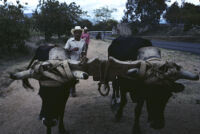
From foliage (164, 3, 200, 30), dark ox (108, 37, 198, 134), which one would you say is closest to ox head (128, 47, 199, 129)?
dark ox (108, 37, 198, 134)

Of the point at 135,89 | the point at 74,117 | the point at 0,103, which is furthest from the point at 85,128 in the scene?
the point at 0,103

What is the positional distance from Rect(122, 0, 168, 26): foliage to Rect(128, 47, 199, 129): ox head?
3359 centimetres

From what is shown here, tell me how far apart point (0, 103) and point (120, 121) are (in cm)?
322

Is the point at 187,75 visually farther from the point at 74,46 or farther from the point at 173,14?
the point at 173,14

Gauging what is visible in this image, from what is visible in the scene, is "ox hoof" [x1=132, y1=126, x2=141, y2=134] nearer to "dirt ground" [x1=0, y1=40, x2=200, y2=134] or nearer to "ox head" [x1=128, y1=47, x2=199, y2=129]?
"dirt ground" [x1=0, y1=40, x2=200, y2=134]

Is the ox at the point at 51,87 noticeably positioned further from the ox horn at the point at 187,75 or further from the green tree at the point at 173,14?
the green tree at the point at 173,14

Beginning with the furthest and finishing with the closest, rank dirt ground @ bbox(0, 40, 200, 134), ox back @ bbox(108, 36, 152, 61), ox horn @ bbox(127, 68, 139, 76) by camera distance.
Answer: dirt ground @ bbox(0, 40, 200, 134) < ox back @ bbox(108, 36, 152, 61) < ox horn @ bbox(127, 68, 139, 76)

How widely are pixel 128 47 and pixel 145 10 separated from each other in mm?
33159

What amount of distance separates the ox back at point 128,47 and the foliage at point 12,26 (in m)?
9.00

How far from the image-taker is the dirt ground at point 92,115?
3533 mm

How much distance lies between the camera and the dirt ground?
11.6 feet

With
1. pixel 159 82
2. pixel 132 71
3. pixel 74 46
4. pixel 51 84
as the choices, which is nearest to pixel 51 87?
pixel 51 84

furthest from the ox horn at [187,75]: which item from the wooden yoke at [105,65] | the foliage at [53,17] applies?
the foliage at [53,17]

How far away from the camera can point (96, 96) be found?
5379 mm
